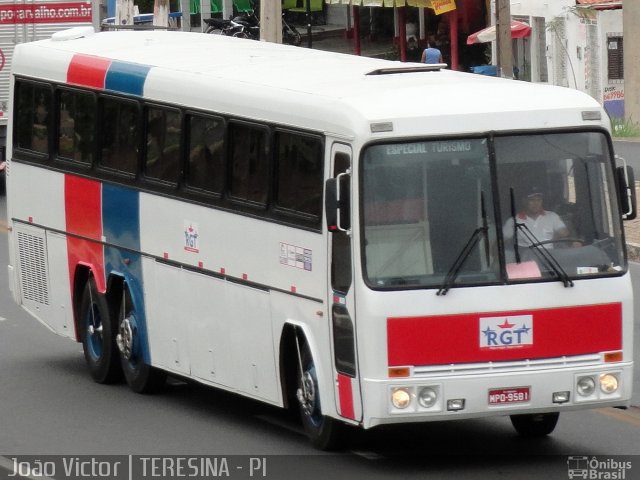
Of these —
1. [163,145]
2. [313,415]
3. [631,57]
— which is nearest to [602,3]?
[631,57]

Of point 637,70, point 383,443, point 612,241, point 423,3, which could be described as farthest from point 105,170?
point 423,3

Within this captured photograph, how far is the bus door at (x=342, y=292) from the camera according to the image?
10883 millimetres

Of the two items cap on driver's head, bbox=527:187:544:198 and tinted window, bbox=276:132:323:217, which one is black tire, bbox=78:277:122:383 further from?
cap on driver's head, bbox=527:187:544:198

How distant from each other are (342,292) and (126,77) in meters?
4.01

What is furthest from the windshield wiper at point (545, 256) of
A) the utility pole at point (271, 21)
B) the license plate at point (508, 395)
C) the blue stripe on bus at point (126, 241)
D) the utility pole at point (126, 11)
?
Answer: the utility pole at point (126, 11)

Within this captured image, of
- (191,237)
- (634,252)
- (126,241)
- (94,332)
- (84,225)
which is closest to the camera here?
(191,237)

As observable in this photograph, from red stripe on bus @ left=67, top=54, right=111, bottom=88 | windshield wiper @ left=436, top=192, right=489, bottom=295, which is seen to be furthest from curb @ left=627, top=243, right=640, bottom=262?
windshield wiper @ left=436, top=192, right=489, bottom=295

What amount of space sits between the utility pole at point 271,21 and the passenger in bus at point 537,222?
66.1ft

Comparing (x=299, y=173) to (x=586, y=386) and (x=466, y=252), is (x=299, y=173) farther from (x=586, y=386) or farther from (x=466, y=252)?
(x=586, y=386)

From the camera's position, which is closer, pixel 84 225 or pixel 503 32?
pixel 84 225

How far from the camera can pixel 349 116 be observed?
36.2ft

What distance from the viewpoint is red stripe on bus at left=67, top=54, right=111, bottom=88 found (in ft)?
48.6

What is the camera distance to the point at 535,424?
12094mm

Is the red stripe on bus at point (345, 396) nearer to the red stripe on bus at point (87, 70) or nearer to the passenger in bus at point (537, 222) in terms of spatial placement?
the passenger in bus at point (537, 222)
